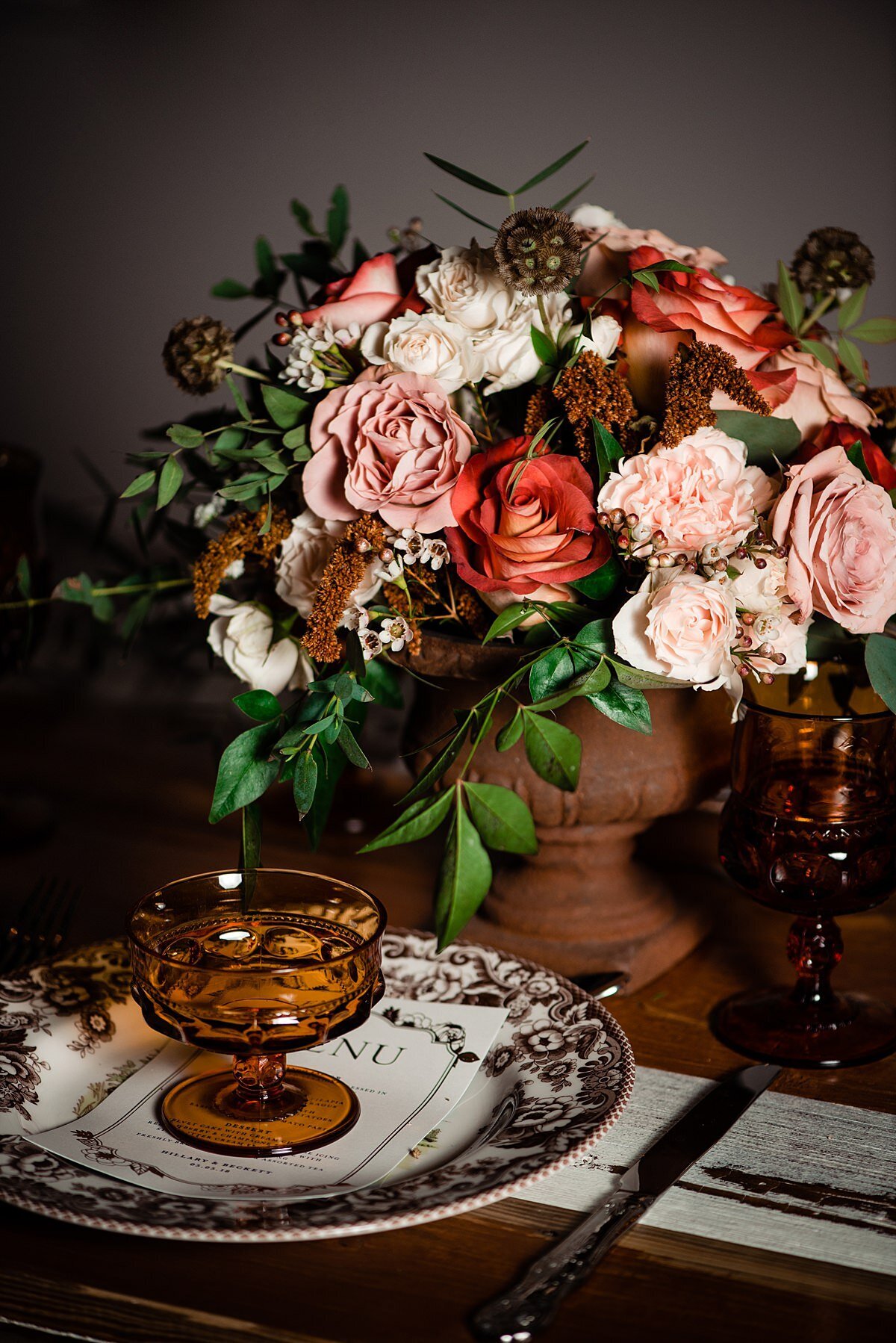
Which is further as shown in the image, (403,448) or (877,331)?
(877,331)

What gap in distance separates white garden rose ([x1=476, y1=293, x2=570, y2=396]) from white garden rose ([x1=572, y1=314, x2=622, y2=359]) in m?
0.03

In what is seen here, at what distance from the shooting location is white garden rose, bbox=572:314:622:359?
731 mm

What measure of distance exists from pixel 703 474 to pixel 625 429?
0.07 meters

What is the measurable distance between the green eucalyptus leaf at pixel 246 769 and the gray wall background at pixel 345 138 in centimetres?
93

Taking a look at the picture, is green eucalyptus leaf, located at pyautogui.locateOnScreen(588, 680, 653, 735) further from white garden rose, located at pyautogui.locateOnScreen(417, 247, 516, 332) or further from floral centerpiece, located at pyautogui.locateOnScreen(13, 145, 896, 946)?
white garden rose, located at pyautogui.locateOnScreen(417, 247, 516, 332)

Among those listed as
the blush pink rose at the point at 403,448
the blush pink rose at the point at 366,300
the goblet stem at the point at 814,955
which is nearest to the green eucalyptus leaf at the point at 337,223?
the blush pink rose at the point at 366,300

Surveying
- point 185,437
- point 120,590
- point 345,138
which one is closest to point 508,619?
point 185,437

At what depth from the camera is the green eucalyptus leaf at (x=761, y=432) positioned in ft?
2.36

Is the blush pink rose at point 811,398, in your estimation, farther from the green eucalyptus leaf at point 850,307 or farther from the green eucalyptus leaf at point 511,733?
the green eucalyptus leaf at point 511,733

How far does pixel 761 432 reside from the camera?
2.39 feet

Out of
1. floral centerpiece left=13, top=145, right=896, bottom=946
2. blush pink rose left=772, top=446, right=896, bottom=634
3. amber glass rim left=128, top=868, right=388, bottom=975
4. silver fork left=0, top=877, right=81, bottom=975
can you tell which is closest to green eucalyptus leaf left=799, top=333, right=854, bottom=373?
floral centerpiece left=13, top=145, right=896, bottom=946

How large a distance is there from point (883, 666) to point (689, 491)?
0.53 ft

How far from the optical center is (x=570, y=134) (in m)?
1.48

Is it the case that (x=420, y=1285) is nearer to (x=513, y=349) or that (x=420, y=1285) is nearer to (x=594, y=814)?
(x=594, y=814)
